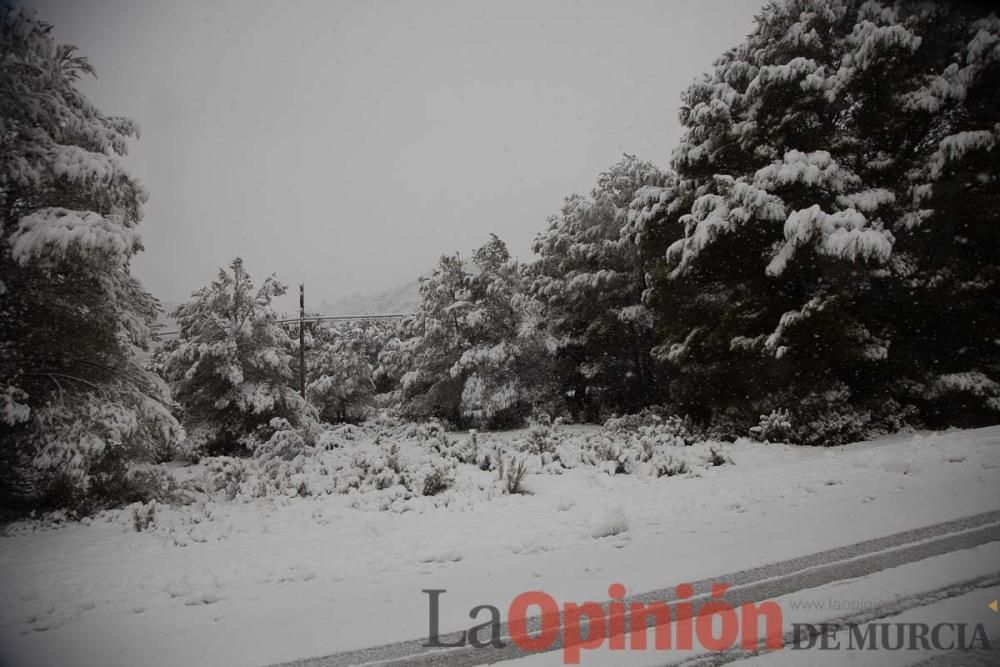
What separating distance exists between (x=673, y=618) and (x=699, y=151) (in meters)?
13.8

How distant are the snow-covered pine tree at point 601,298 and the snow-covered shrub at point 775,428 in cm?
822

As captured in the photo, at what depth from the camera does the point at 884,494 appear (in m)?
5.81

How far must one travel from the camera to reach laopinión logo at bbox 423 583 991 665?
286 cm

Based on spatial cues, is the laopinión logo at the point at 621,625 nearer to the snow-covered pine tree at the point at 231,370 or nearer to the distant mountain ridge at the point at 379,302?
the snow-covered pine tree at the point at 231,370

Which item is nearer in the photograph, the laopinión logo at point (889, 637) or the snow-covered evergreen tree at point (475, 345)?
the laopinión logo at point (889, 637)

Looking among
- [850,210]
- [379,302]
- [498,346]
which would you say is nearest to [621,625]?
[850,210]

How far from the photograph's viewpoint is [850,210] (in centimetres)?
1043

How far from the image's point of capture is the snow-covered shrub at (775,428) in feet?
36.7

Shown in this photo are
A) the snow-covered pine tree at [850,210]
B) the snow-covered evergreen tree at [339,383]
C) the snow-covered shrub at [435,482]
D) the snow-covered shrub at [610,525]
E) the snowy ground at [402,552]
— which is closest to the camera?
the snowy ground at [402,552]

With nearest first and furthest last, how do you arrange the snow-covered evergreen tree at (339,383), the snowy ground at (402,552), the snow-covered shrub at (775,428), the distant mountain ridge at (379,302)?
the snowy ground at (402,552) < the snow-covered shrub at (775,428) < the snow-covered evergreen tree at (339,383) < the distant mountain ridge at (379,302)

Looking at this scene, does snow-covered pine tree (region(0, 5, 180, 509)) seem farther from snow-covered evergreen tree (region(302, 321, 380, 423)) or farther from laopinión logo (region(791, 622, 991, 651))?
snow-covered evergreen tree (region(302, 321, 380, 423))

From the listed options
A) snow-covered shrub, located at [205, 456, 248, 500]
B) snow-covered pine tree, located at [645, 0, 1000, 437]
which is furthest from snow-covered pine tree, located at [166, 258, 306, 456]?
snow-covered pine tree, located at [645, 0, 1000, 437]

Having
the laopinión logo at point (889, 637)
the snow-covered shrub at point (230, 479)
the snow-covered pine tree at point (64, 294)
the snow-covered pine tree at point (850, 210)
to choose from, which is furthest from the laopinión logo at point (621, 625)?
the snow-covered pine tree at point (850, 210)

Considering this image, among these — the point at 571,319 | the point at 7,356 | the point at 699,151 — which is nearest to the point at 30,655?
the point at 7,356
